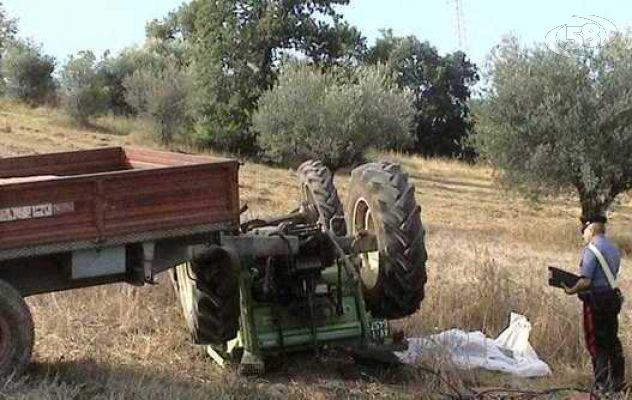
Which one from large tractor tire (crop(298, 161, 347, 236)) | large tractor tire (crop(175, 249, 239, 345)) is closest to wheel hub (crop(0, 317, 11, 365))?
large tractor tire (crop(175, 249, 239, 345))

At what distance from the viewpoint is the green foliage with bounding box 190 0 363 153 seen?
40719 millimetres

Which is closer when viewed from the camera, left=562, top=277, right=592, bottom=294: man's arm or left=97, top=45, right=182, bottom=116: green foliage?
left=562, top=277, right=592, bottom=294: man's arm

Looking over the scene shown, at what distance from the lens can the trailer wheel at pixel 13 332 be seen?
6.20 m

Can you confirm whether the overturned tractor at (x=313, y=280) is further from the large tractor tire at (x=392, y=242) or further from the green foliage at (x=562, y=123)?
the green foliage at (x=562, y=123)

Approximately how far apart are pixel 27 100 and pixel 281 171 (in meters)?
15.9

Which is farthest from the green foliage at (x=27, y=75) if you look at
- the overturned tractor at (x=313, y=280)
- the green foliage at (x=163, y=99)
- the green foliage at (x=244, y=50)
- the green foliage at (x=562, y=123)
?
the overturned tractor at (x=313, y=280)

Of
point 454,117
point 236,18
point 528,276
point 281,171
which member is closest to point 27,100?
point 236,18

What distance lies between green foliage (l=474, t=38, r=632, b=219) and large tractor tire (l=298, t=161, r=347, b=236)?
15.2 metres

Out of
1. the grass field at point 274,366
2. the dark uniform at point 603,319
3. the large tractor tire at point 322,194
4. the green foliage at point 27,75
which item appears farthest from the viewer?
the green foliage at point 27,75

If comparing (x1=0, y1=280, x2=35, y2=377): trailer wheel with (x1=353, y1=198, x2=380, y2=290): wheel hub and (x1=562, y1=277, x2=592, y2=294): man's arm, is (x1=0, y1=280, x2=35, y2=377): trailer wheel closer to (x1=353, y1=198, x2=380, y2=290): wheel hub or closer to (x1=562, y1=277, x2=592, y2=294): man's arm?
(x1=353, y1=198, x2=380, y2=290): wheel hub

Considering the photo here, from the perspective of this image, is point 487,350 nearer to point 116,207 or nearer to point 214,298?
point 214,298

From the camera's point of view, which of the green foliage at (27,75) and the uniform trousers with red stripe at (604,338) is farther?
the green foliage at (27,75)

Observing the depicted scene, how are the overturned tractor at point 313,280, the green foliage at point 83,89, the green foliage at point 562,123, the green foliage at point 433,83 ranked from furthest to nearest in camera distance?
the green foliage at point 433,83 → the green foliage at point 83,89 → the green foliage at point 562,123 → the overturned tractor at point 313,280

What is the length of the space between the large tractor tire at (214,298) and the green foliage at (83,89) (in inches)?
Result: 1289
